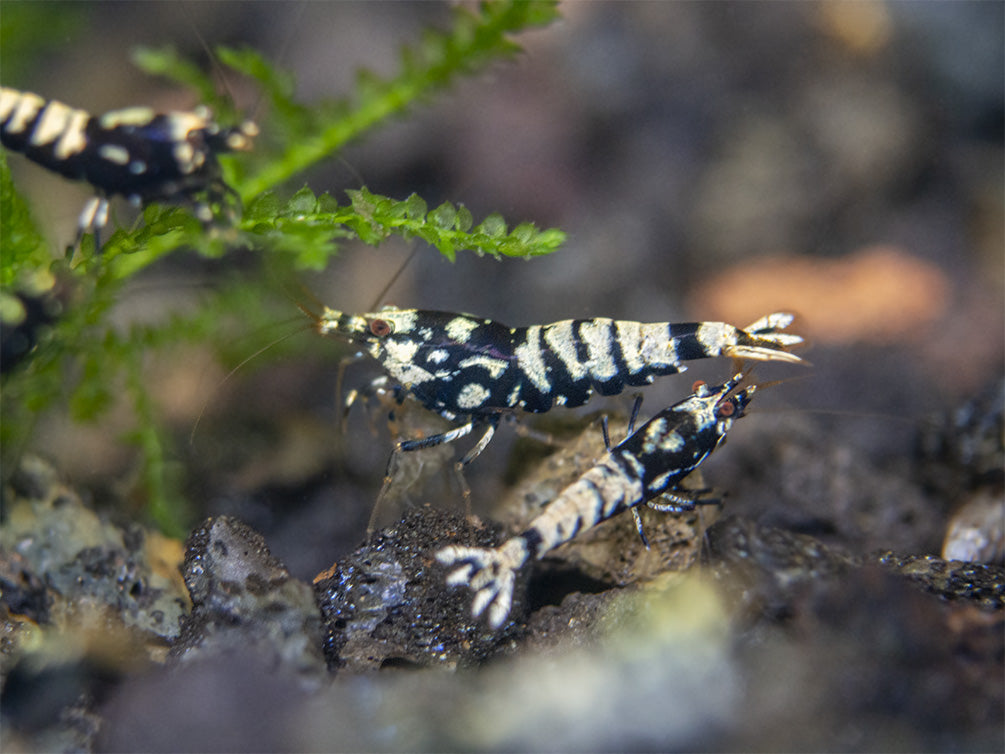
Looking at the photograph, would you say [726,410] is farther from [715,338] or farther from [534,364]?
[534,364]

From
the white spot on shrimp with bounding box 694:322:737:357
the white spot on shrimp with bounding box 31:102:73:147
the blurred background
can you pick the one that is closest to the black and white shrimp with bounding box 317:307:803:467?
the white spot on shrimp with bounding box 694:322:737:357

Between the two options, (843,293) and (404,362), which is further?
(843,293)

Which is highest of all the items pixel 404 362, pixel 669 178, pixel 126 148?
pixel 669 178

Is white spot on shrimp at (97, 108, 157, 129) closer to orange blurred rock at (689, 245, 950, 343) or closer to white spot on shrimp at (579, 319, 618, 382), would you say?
white spot on shrimp at (579, 319, 618, 382)

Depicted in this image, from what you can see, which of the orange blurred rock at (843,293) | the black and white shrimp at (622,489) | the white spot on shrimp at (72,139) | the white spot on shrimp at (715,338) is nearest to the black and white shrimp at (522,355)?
the white spot on shrimp at (715,338)

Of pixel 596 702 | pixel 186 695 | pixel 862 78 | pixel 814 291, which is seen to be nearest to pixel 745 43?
pixel 862 78

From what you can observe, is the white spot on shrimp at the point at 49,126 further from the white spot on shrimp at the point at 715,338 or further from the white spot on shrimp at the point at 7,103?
the white spot on shrimp at the point at 715,338

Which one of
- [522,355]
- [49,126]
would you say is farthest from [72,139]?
[522,355]
